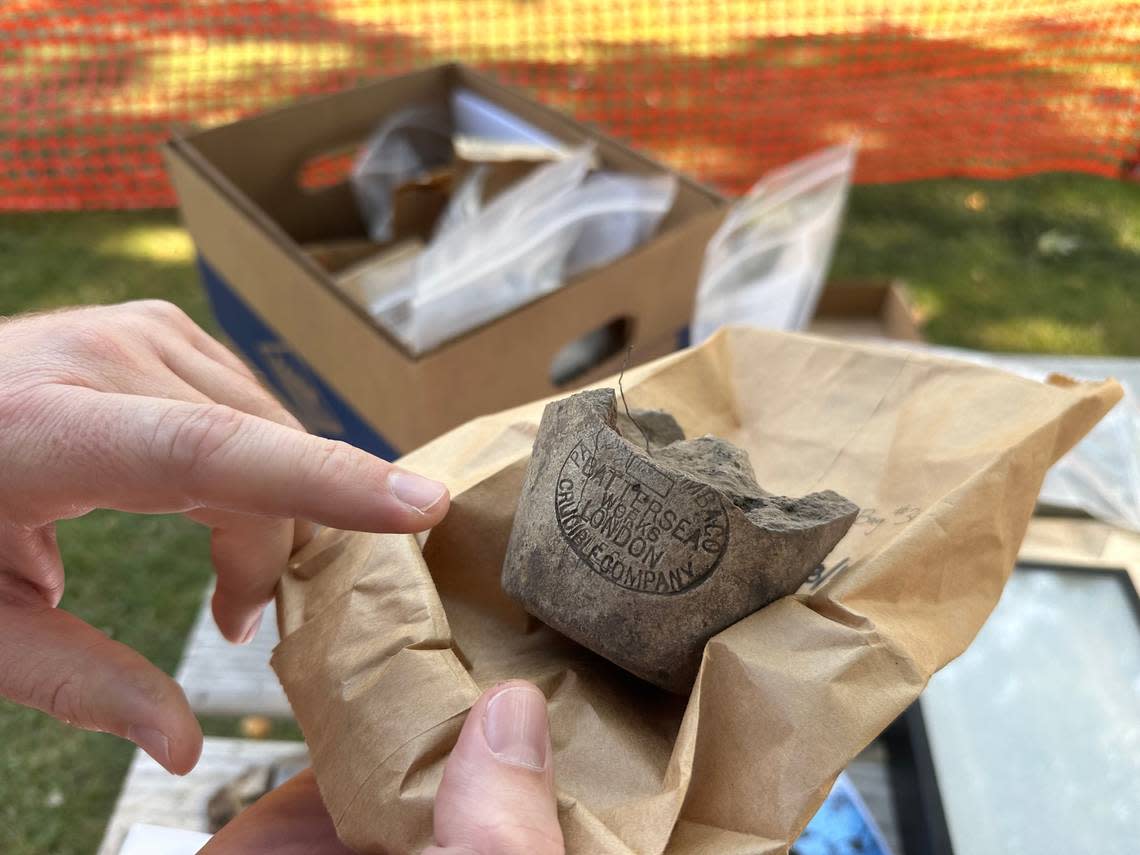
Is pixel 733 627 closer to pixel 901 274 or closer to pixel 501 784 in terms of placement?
pixel 501 784

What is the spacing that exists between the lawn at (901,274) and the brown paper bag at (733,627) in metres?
1.38

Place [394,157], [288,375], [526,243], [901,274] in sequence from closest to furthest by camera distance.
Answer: [526,243], [288,375], [394,157], [901,274]

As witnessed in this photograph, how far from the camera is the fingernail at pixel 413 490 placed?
0.85m

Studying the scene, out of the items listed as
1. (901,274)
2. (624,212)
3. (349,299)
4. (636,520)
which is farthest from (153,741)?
(901,274)

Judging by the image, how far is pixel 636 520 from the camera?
862 mm

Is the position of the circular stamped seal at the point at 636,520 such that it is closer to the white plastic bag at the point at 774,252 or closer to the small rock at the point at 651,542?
the small rock at the point at 651,542

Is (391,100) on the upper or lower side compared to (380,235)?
upper

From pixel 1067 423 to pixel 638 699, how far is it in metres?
0.54

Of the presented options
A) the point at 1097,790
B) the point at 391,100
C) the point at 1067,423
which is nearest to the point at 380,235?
the point at 391,100

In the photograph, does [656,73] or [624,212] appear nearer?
[624,212]

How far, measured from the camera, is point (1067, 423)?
1.00 meters

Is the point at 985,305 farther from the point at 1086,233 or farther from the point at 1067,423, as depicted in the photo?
the point at 1067,423

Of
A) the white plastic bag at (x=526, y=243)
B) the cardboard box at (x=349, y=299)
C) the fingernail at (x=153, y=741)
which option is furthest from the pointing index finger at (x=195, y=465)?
the white plastic bag at (x=526, y=243)

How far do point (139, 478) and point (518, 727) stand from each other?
1.25 feet
